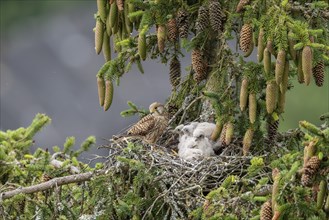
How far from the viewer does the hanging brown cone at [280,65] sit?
28.8 ft

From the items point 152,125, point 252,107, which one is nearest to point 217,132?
point 252,107

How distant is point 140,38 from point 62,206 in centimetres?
123

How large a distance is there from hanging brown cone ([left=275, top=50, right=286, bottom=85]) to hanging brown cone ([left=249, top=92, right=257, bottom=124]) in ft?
1.21

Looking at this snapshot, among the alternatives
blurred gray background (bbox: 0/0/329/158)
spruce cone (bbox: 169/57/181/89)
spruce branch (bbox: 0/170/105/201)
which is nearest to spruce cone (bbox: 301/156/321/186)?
spruce branch (bbox: 0/170/105/201)

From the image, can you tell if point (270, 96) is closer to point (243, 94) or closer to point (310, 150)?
point (243, 94)

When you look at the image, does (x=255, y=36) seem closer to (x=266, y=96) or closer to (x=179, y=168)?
(x=266, y=96)

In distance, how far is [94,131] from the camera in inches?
1280

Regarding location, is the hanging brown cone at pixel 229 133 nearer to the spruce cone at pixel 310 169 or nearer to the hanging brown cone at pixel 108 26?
the hanging brown cone at pixel 108 26

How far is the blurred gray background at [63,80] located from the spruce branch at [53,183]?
19.6m

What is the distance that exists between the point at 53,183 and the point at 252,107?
1318 mm

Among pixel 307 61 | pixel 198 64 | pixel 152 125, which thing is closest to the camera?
pixel 307 61

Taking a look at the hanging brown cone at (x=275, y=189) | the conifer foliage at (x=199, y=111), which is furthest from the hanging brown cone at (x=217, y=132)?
the hanging brown cone at (x=275, y=189)

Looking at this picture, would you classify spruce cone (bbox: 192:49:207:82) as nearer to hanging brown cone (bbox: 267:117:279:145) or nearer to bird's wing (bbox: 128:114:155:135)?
bird's wing (bbox: 128:114:155:135)

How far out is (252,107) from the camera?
9195 millimetres
